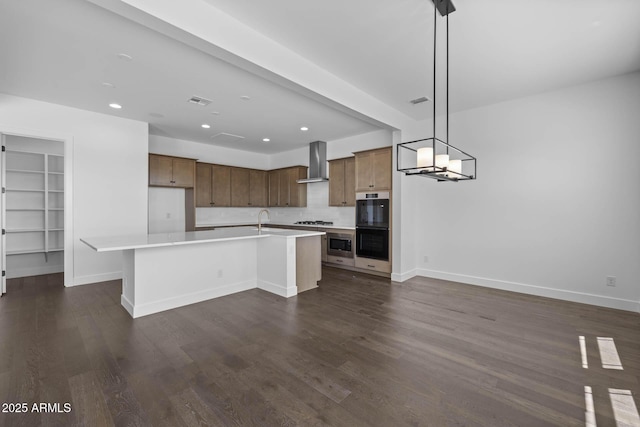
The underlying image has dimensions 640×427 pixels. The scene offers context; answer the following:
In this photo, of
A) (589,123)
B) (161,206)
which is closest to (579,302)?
(589,123)

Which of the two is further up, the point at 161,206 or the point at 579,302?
the point at 161,206

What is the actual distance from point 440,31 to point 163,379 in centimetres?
371

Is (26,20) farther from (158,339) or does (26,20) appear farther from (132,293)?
(158,339)

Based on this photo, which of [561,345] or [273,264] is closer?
[561,345]

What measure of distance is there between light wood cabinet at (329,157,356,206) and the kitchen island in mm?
1800

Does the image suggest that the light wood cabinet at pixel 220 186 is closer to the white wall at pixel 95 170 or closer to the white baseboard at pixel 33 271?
the white wall at pixel 95 170

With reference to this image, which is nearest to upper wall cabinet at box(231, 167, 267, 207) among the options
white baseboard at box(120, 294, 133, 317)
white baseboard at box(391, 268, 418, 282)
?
white baseboard at box(120, 294, 133, 317)

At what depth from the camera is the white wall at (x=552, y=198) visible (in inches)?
141

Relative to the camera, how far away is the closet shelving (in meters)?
5.12

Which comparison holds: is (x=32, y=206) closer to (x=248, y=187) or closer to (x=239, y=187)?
(x=239, y=187)

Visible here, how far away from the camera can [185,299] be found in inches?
146

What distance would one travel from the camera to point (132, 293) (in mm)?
3373

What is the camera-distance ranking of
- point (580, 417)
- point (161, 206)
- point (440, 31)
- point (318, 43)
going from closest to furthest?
point (580, 417) → point (440, 31) → point (318, 43) → point (161, 206)

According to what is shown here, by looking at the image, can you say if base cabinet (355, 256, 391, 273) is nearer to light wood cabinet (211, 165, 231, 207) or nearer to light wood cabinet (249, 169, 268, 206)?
light wood cabinet (249, 169, 268, 206)
